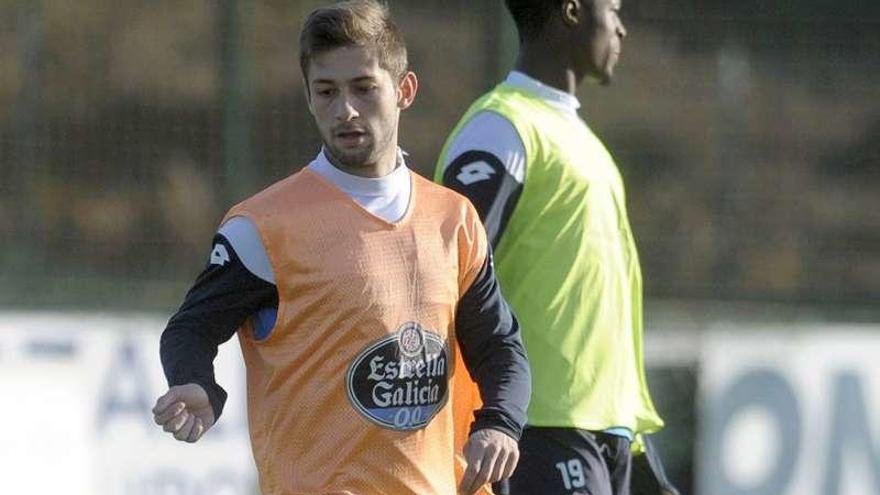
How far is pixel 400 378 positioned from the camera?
4.19 meters

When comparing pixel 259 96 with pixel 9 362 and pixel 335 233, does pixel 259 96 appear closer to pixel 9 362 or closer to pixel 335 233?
pixel 9 362

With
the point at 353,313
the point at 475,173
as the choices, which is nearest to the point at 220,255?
the point at 353,313

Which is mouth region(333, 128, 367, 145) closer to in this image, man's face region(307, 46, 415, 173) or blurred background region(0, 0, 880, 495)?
man's face region(307, 46, 415, 173)

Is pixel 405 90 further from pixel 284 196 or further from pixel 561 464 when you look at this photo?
pixel 561 464

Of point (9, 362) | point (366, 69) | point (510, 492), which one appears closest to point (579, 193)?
point (510, 492)

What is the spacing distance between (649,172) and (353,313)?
5101 millimetres

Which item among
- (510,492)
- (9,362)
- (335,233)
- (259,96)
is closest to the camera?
(335,233)

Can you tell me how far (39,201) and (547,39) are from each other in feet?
11.3

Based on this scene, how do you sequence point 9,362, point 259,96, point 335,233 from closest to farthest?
1. point 335,233
2. point 9,362
3. point 259,96

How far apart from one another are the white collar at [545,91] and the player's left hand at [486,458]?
159 centimetres

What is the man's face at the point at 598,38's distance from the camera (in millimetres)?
5703

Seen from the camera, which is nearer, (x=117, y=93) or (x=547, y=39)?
(x=547, y=39)

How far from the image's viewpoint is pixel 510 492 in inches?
210

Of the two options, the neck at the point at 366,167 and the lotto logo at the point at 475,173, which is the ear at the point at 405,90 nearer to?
the neck at the point at 366,167
